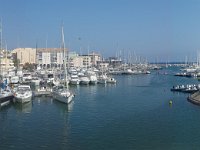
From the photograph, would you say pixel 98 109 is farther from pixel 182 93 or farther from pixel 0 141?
pixel 182 93

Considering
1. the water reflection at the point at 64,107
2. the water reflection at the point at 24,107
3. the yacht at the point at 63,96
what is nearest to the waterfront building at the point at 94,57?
the yacht at the point at 63,96

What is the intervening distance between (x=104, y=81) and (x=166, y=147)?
3492 centimetres

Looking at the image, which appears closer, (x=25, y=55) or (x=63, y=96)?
(x=63, y=96)

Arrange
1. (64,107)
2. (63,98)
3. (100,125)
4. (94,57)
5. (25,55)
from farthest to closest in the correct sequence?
(94,57)
(25,55)
(63,98)
(64,107)
(100,125)

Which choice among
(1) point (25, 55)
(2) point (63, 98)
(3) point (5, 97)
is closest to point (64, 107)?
(2) point (63, 98)

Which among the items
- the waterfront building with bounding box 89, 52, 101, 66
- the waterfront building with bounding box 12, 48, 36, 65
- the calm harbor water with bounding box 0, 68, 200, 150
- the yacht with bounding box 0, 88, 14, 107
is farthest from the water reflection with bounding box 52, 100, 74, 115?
the waterfront building with bounding box 89, 52, 101, 66

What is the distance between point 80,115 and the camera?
23.7m

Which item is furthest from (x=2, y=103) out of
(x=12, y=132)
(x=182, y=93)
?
(x=182, y=93)

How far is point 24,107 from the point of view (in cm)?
2677

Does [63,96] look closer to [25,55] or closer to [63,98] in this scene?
[63,98]

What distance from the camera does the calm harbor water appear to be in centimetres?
1652

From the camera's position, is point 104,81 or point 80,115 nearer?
point 80,115

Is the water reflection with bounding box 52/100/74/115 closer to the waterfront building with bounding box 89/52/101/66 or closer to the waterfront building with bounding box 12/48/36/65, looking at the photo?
the waterfront building with bounding box 12/48/36/65

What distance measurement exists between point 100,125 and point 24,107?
27.5 feet
